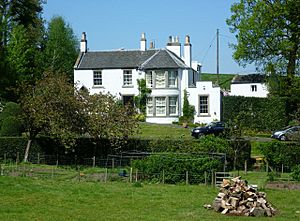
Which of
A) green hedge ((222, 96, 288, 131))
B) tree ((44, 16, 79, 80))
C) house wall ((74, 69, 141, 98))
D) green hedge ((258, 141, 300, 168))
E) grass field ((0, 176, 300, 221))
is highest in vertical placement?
tree ((44, 16, 79, 80))

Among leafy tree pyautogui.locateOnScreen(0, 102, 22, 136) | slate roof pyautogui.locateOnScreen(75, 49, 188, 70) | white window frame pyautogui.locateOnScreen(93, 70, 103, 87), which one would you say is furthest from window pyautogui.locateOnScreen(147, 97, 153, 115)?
leafy tree pyautogui.locateOnScreen(0, 102, 22, 136)

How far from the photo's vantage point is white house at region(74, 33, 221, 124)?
61281mm

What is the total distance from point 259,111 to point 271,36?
9.56 meters

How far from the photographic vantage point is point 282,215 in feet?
65.6

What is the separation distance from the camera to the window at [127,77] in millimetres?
63344

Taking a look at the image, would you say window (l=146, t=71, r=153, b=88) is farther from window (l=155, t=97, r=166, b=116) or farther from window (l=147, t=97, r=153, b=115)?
window (l=155, t=97, r=166, b=116)

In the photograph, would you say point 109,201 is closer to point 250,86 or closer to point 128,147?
point 128,147

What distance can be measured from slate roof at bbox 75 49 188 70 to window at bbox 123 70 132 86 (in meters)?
0.57

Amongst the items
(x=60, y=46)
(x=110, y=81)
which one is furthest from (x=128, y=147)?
(x=60, y=46)

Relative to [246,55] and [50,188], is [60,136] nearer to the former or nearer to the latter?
[50,188]

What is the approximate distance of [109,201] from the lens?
2253cm

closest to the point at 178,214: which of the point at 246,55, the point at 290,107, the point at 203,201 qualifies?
the point at 203,201

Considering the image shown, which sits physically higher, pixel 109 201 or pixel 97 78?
pixel 97 78

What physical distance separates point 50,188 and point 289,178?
43.6 ft
